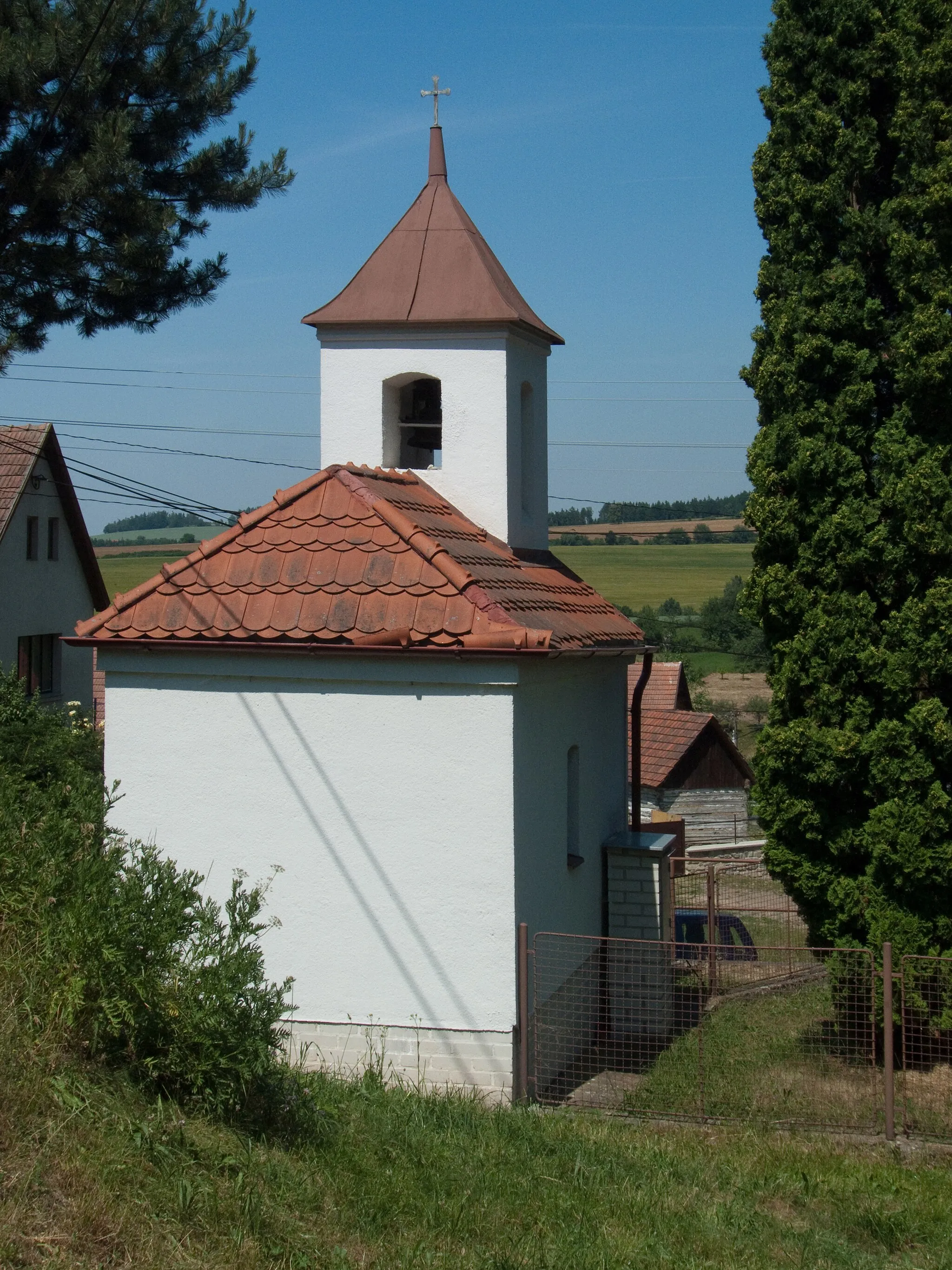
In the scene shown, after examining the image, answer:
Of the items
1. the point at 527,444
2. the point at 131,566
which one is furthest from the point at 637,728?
the point at 131,566

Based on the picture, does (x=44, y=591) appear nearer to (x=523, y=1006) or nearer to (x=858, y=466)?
(x=858, y=466)

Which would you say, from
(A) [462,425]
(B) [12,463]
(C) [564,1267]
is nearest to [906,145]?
(A) [462,425]

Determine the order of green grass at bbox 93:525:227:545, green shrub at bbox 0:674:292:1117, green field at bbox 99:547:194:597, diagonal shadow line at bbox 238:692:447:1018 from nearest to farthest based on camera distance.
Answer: green shrub at bbox 0:674:292:1117 → diagonal shadow line at bbox 238:692:447:1018 → green field at bbox 99:547:194:597 → green grass at bbox 93:525:227:545

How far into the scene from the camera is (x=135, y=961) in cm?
611

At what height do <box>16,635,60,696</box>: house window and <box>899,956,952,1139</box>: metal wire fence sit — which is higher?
<box>16,635,60,696</box>: house window

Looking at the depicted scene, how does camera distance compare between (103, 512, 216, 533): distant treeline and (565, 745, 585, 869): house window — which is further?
(103, 512, 216, 533): distant treeline

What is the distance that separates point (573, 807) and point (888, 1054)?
3795 mm

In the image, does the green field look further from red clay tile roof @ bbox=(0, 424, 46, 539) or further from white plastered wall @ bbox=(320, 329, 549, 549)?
white plastered wall @ bbox=(320, 329, 549, 549)

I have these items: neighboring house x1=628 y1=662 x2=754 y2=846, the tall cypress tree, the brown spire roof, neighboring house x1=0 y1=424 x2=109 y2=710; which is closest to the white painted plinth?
the tall cypress tree

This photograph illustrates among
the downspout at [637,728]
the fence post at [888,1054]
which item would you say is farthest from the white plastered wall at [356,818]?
the downspout at [637,728]

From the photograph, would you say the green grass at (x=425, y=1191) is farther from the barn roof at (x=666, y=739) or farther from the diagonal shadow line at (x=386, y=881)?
the barn roof at (x=666, y=739)

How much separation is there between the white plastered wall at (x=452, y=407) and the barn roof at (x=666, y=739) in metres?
16.2

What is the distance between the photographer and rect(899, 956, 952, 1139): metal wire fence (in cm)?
1012

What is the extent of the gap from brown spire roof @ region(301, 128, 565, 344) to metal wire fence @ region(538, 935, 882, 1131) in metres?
6.26
